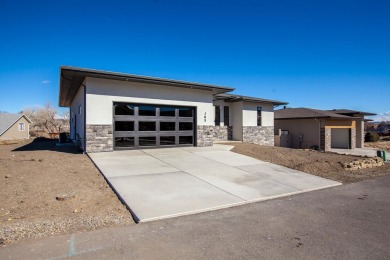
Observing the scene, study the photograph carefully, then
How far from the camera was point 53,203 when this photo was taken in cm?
502

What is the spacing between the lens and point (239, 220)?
4.62 metres

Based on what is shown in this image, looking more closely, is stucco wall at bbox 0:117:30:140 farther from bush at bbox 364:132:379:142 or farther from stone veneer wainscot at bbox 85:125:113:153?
bush at bbox 364:132:379:142

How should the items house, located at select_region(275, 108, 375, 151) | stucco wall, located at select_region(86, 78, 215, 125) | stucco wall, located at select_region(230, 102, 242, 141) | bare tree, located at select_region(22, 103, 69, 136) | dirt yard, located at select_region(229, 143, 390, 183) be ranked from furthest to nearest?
bare tree, located at select_region(22, 103, 69, 136) → house, located at select_region(275, 108, 375, 151) → stucco wall, located at select_region(230, 102, 242, 141) → stucco wall, located at select_region(86, 78, 215, 125) → dirt yard, located at select_region(229, 143, 390, 183)

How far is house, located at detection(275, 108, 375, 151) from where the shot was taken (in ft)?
72.6

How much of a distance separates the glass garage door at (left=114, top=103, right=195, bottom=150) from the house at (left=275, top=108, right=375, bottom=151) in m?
12.9

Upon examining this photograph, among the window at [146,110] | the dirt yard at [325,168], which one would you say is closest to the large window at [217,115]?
the dirt yard at [325,168]

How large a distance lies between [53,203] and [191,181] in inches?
139

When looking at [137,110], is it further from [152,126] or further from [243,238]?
[243,238]

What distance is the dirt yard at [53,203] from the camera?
13.2 feet

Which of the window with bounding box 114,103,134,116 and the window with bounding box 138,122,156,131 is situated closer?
the window with bounding box 114,103,134,116

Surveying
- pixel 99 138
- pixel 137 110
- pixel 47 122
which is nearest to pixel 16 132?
pixel 47 122

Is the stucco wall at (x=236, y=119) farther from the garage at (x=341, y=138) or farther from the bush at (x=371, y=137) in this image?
the bush at (x=371, y=137)

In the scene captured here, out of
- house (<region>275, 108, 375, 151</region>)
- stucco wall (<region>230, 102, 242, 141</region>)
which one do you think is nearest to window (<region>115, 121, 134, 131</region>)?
stucco wall (<region>230, 102, 242, 141</region>)

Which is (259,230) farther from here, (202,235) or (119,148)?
(119,148)
